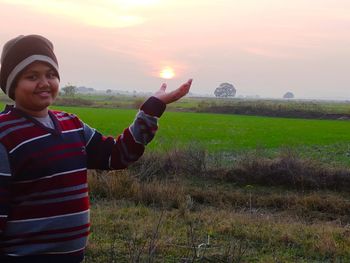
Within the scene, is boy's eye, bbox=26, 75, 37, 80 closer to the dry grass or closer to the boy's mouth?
the boy's mouth

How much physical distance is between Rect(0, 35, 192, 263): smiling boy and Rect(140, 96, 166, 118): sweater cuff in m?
0.33

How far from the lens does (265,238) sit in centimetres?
559

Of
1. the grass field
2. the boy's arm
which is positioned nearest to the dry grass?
the grass field

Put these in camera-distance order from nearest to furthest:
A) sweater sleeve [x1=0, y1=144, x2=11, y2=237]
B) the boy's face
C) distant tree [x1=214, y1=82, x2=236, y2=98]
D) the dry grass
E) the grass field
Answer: sweater sleeve [x1=0, y1=144, x2=11, y2=237] < the boy's face < the dry grass < the grass field < distant tree [x1=214, y1=82, x2=236, y2=98]

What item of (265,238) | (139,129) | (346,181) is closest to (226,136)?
(346,181)

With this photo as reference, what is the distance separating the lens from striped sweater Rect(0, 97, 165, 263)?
1.65 metres

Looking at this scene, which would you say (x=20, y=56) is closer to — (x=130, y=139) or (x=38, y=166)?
(x=38, y=166)

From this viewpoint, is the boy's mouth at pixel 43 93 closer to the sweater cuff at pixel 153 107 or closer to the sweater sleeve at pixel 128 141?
the sweater sleeve at pixel 128 141

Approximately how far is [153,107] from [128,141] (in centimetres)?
20

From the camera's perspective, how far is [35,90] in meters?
1.78

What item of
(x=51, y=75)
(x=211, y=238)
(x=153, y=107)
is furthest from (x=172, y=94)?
(x=211, y=238)

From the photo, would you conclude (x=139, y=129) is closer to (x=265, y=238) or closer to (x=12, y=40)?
(x=12, y=40)

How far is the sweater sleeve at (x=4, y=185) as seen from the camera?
63.3 inches

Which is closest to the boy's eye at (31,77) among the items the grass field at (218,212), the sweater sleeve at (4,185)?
the sweater sleeve at (4,185)
